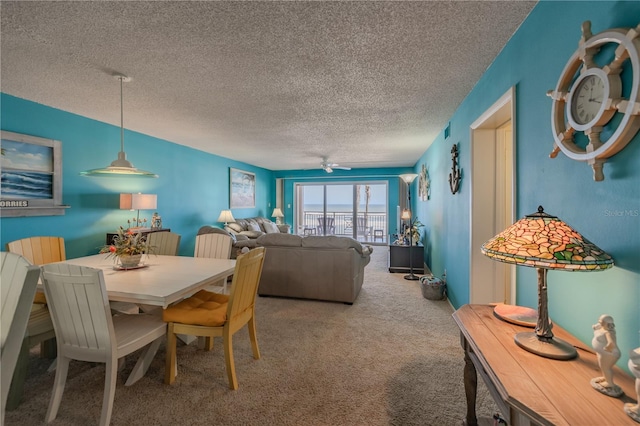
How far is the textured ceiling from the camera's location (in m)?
1.65

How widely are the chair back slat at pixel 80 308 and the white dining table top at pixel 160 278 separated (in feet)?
0.61

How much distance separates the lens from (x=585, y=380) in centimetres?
92

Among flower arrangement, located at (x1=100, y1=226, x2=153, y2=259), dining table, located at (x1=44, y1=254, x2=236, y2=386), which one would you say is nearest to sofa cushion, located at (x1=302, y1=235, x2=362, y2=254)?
dining table, located at (x1=44, y1=254, x2=236, y2=386)

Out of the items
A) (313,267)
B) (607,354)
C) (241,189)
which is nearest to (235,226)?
(241,189)

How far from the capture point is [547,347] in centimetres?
108

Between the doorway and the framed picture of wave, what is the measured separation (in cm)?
462

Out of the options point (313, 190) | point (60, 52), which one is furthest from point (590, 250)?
point (313, 190)

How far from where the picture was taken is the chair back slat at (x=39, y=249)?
8.13 ft

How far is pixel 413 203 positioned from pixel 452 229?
538 centimetres

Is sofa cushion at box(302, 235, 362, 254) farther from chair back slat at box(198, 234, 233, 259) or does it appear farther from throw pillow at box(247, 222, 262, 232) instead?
throw pillow at box(247, 222, 262, 232)

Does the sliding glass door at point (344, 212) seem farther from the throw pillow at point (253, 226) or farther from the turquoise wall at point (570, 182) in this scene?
the turquoise wall at point (570, 182)

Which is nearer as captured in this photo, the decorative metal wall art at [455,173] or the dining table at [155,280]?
the dining table at [155,280]

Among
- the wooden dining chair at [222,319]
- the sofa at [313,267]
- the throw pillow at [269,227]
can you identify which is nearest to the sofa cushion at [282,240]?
the sofa at [313,267]

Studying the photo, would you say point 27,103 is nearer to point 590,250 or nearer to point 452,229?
point 590,250
